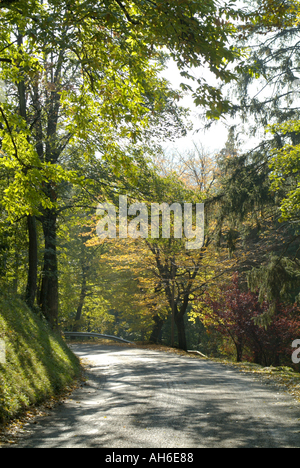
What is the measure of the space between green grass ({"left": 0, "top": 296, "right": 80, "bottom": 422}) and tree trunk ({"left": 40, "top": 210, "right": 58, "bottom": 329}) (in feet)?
8.71

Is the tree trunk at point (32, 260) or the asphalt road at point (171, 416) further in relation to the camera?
the tree trunk at point (32, 260)

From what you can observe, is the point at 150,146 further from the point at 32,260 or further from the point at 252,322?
the point at 252,322

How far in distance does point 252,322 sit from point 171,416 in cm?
1528

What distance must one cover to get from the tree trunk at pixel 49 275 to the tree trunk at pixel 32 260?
1.36 m

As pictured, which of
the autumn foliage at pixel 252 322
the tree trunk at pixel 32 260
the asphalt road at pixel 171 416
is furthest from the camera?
the autumn foliage at pixel 252 322

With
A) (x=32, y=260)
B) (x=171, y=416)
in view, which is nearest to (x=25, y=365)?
(x=171, y=416)

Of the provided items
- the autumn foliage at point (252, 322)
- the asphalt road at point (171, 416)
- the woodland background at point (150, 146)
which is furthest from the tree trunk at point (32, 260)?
the autumn foliage at point (252, 322)

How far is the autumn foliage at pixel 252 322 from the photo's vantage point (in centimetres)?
2011

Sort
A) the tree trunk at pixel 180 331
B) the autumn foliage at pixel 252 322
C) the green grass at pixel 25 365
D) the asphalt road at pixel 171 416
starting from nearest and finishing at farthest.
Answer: the asphalt road at pixel 171 416, the green grass at pixel 25 365, the autumn foliage at pixel 252 322, the tree trunk at pixel 180 331

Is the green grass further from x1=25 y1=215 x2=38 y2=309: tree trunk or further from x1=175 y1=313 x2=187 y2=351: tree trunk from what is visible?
x1=175 y1=313 x2=187 y2=351: tree trunk

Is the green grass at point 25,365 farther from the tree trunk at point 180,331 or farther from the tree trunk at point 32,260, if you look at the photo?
the tree trunk at point 180,331

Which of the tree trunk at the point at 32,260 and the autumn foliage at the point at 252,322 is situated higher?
the tree trunk at the point at 32,260
